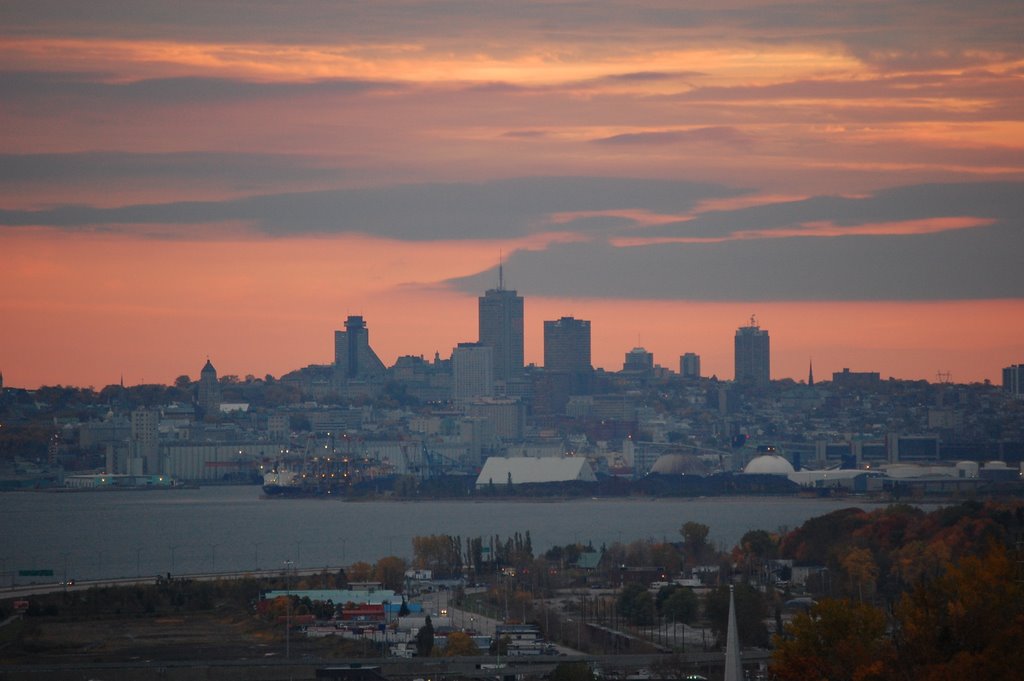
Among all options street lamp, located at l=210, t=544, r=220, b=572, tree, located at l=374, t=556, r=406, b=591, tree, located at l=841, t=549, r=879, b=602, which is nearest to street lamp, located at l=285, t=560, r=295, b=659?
tree, located at l=374, t=556, r=406, b=591

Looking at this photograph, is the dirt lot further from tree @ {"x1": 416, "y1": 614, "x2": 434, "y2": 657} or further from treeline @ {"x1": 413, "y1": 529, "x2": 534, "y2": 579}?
treeline @ {"x1": 413, "y1": 529, "x2": 534, "y2": 579}

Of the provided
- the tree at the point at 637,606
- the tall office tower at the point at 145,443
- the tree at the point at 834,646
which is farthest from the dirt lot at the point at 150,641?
the tall office tower at the point at 145,443

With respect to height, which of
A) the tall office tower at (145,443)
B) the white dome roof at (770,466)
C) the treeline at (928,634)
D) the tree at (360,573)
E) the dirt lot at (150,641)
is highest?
the tall office tower at (145,443)

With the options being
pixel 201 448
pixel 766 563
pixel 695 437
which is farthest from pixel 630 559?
pixel 695 437

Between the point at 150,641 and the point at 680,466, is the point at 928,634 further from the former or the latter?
the point at 680,466

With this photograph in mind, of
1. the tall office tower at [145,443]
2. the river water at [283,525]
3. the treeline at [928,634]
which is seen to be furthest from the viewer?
the tall office tower at [145,443]

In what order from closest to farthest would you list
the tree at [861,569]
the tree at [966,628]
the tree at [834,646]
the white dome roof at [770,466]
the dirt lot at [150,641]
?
the tree at [966,628] < the tree at [834,646] < the dirt lot at [150,641] < the tree at [861,569] < the white dome roof at [770,466]

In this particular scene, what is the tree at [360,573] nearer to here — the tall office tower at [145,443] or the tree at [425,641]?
→ the tree at [425,641]
